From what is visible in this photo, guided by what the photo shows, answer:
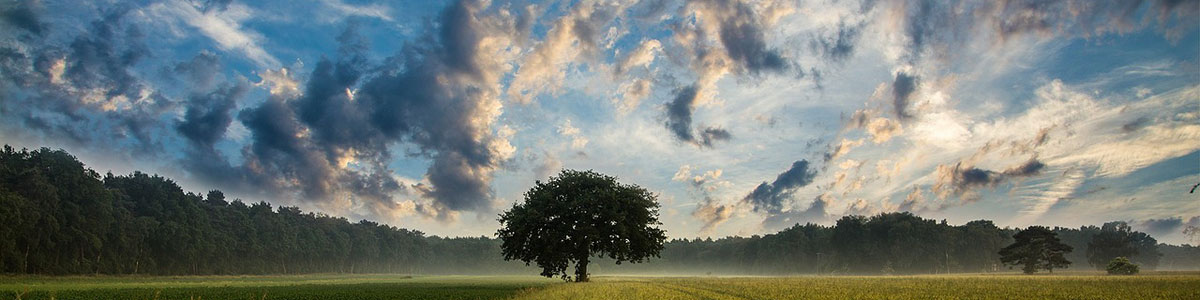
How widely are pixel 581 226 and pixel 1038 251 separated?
8399cm

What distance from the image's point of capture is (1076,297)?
105 ft

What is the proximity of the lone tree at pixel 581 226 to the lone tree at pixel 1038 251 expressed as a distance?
7343cm

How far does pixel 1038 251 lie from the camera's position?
99062 millimetres

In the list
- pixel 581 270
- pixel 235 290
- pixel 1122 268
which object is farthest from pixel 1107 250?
pixel 235 290

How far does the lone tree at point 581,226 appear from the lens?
63.6 m

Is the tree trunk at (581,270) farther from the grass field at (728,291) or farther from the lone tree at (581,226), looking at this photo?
the grass field at (728,291)

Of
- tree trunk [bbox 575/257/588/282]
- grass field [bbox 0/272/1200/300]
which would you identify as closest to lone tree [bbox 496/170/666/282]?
tree trunk [bbox 575/257/588/282]

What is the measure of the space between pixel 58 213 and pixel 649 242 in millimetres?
88392

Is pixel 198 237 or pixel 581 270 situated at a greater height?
pixel 198 237

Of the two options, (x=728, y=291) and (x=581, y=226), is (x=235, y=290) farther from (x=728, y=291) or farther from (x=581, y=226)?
(x=728, y=291)

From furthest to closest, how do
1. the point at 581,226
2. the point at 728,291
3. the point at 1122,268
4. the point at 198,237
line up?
the point at 198,237
the point at 1122,268
the point at 581,226
the point at 728,291

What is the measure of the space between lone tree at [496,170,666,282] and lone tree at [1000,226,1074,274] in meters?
73.4

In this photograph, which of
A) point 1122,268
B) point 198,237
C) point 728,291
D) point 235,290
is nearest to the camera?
point 728,291

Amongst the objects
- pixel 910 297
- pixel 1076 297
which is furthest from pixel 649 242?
pixel 1076 297
